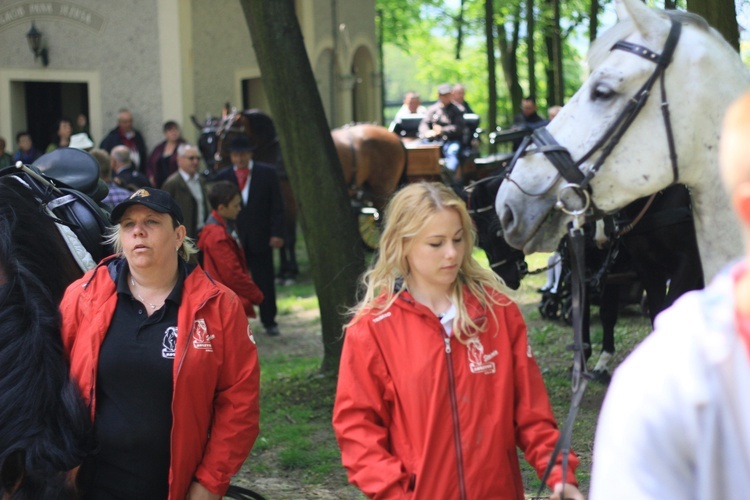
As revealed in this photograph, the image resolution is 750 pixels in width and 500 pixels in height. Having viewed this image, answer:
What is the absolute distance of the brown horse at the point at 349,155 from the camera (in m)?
14.2

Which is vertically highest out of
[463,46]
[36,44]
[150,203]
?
[463,46]

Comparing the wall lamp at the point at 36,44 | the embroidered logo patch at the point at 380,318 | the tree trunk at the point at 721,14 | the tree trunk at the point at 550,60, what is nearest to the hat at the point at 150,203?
the embroidered logo patch at the point at 380,318

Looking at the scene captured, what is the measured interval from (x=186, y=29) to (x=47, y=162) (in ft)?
42.8

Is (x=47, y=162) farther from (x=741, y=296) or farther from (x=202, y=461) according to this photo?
(x=741, y=296)

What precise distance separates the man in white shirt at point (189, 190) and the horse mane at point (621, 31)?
720 centimetres

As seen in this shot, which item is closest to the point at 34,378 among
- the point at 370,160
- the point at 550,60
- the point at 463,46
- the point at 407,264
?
the point at 407,264

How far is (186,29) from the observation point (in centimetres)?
1798

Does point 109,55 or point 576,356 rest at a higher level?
point 109,55

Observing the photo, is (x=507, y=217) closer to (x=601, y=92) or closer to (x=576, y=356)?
(x=601, y=92)

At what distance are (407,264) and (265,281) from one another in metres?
7.41

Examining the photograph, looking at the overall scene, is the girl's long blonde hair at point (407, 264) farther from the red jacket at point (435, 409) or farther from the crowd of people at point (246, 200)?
the crowd of people at point (246, 200)

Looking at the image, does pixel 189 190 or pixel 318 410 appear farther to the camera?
pixel 189 190

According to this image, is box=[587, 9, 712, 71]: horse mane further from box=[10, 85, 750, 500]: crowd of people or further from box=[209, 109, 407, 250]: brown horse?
box=[209, 109, 407, 250]: brown horse

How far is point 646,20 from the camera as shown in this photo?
12.2 ft
